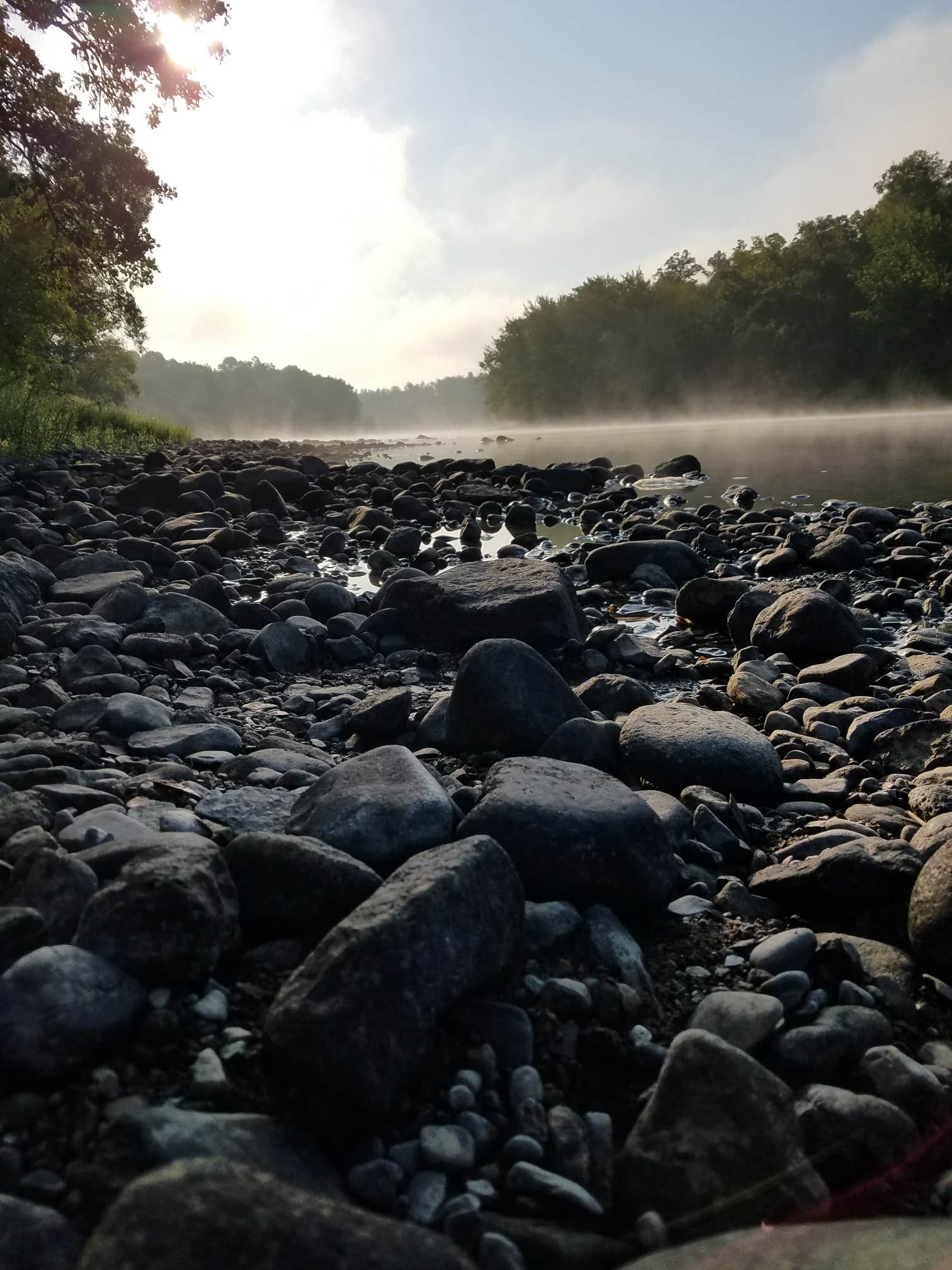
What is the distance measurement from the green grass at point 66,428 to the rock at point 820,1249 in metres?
15.5

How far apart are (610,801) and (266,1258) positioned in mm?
1717

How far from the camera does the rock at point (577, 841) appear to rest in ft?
8.59

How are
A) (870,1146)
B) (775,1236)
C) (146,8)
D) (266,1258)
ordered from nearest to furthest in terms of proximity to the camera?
1. (266,1258)
2. (775,1236)
3. (870,1146)
4. (146,8)

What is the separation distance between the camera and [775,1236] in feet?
5.49

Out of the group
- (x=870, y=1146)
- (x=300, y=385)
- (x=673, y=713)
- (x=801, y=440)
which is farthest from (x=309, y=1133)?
(x=300, y=385)

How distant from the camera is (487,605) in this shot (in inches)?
229

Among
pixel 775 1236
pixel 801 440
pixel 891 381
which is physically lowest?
pixel 775 1236

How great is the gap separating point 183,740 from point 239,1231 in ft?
8.40

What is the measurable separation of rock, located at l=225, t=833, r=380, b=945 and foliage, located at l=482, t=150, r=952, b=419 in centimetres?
5763

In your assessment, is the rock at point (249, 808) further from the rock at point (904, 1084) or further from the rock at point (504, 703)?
the rock at point (904, 1084)

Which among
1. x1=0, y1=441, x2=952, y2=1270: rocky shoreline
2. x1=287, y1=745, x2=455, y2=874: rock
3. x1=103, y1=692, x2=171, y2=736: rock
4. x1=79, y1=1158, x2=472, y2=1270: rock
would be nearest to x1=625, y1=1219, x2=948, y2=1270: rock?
x1=0, y1=441, x2=952, y2=1270: rocky shoreline

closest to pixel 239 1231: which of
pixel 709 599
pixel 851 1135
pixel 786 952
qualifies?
pixel 851 1135

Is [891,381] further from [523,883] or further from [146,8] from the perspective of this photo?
[523,883]

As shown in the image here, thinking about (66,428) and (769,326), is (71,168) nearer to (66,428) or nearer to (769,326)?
(66,428)
